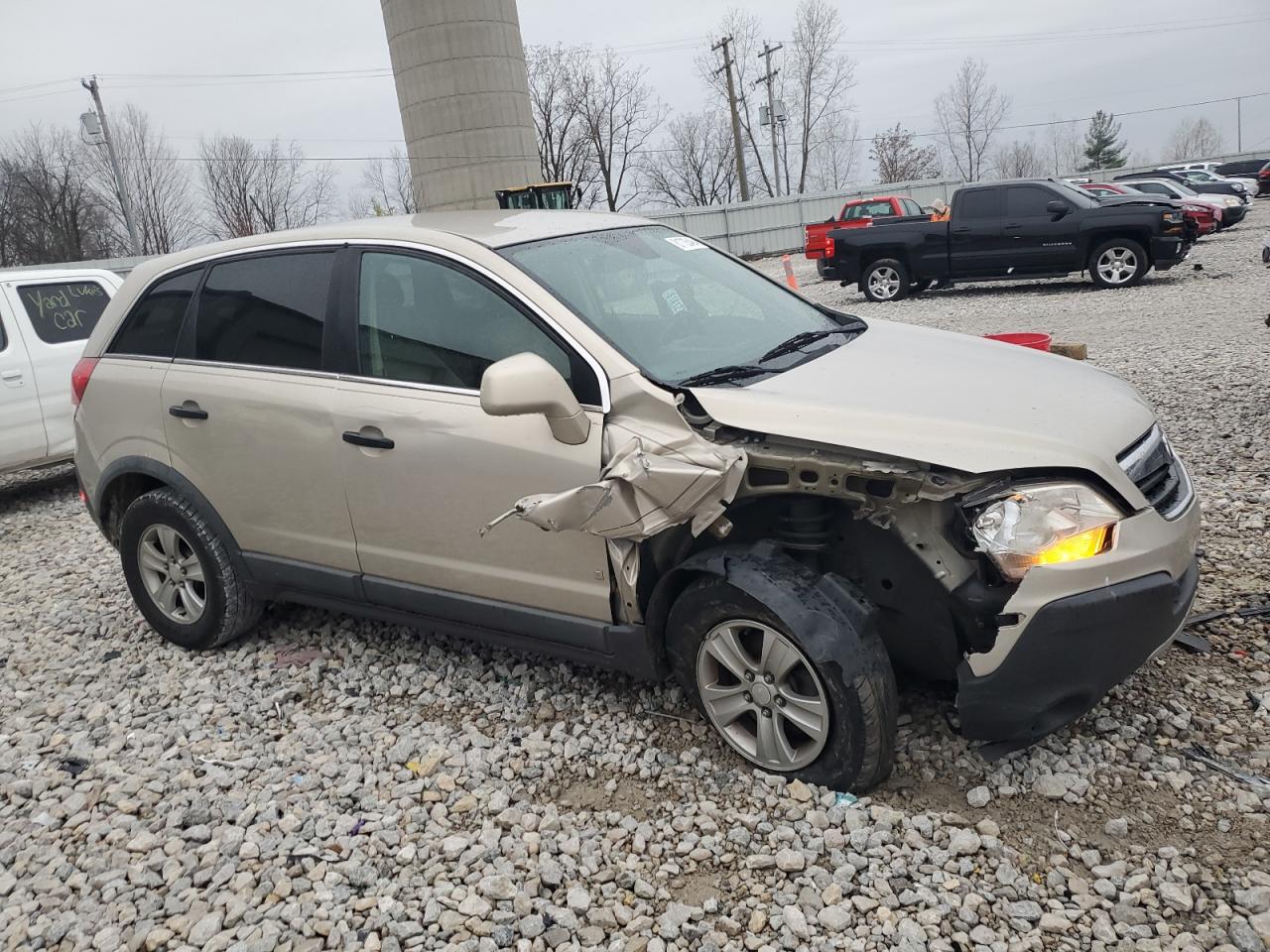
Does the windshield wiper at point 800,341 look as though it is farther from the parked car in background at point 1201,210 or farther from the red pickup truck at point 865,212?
the red pickup truck at point 865,212

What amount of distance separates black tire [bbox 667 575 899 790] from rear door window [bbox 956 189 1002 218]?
564 inches

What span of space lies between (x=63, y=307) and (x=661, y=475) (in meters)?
7.45

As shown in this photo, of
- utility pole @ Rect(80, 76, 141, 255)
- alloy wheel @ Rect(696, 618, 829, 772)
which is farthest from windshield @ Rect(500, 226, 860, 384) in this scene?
utility pole @ Rect(80, 76, 141, 255)

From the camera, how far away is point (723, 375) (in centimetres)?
321

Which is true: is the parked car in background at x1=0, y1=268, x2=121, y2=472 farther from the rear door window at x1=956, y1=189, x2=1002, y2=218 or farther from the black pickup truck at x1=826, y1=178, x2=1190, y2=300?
the rear door window at x1=956, y1=189, x2=1002, y2=218

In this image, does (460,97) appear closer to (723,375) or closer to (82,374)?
(82,374)

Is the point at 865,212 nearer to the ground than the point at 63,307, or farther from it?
nearer to the ground

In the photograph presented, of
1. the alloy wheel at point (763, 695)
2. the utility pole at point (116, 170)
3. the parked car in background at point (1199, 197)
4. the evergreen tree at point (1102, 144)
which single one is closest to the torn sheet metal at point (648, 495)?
the alloy wheel at point (763, 695)

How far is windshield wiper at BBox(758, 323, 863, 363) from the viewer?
3.49 m

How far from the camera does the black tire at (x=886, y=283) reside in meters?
16.4

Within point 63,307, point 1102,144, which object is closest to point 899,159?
point 1102,144

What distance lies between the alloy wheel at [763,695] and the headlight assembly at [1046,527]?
0.66m

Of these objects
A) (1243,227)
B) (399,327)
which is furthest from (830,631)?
(1243,227)

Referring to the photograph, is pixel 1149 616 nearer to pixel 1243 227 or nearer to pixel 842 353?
pixel 842 353
